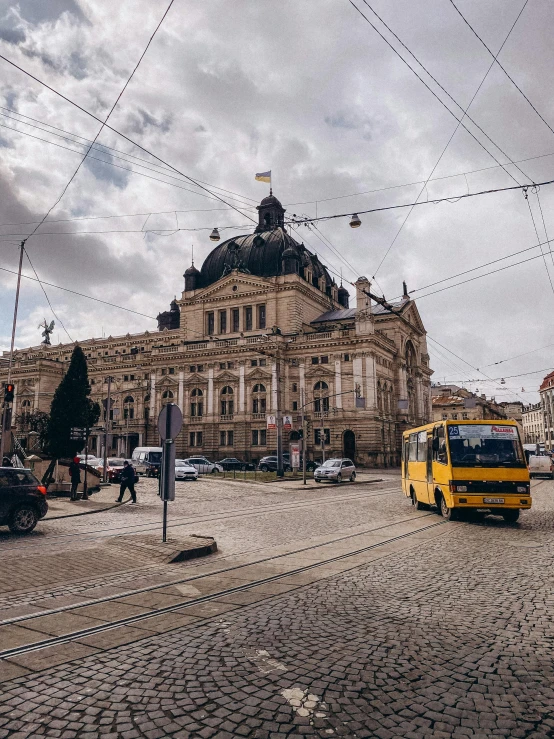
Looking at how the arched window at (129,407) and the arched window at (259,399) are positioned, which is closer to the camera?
the arched window at (259,399)

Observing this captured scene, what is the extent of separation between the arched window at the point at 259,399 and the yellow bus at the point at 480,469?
4871cm

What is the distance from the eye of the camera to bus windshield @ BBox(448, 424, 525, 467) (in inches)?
582

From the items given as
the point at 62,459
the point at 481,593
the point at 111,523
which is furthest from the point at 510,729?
the point at 62,459

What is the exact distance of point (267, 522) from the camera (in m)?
15.6

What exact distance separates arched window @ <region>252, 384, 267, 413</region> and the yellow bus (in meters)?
48.7

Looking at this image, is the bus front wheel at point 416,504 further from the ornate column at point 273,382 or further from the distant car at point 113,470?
the ornate column at point 273,382

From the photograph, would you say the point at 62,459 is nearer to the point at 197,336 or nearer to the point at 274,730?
the point at 274,730

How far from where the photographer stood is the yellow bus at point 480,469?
47.5 ft

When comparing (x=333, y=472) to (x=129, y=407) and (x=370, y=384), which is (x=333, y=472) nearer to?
(x=370, y=384)

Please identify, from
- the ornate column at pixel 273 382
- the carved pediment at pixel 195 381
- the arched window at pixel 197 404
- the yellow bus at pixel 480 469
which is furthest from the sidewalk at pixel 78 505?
the arched window at pixel 197 404

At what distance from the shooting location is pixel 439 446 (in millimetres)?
15789

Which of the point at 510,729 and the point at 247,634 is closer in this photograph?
the point at 510,729

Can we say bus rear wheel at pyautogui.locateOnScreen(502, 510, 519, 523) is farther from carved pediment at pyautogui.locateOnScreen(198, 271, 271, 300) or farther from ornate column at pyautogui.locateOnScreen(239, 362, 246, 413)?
carved pediment at pyautogui.locateOnScreen(198, 271, 271, 300)

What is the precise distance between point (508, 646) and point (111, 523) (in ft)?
41.9
